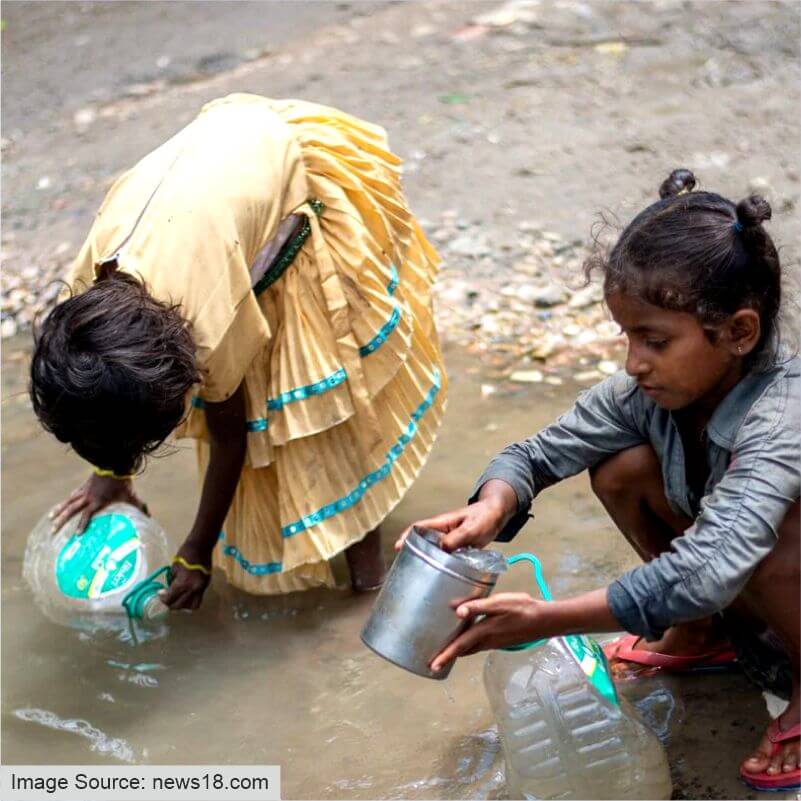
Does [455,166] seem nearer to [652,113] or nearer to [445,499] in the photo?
[652,113]

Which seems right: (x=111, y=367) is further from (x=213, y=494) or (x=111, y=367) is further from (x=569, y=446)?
(x=569, y=446)

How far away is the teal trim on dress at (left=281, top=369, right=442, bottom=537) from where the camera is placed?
2.66 metres

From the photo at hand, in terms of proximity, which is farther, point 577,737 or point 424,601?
point 577,737

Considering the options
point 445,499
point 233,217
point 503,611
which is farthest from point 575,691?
point 445,499

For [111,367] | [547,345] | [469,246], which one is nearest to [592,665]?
[111,367]

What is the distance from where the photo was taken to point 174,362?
211 cm

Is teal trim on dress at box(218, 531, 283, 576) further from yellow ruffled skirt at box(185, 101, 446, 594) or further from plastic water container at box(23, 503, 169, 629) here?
plastic water container at box(23, 503, 169, 629)

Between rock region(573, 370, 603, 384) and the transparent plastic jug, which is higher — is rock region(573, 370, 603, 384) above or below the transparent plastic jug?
below

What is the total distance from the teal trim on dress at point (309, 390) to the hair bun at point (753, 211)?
101cm

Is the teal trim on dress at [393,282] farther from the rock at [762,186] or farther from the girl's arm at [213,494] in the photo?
the rock at [762,186]

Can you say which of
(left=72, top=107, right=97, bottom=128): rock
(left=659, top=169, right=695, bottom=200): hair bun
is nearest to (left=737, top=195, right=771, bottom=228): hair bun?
(left=659, top=169, right=695, bottom=200): hair bun

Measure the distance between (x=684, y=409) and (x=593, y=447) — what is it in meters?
0.17

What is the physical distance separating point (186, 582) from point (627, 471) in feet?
3.40
